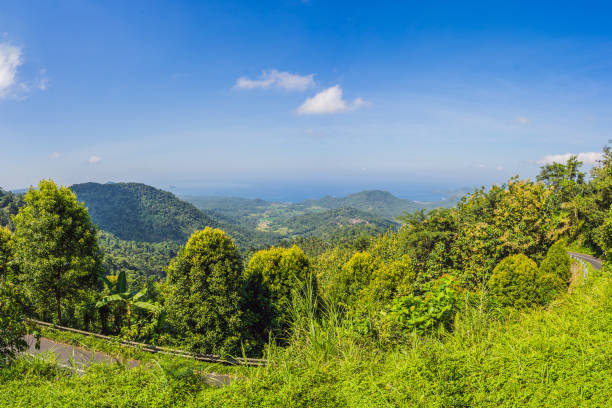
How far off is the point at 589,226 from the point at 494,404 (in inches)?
1048

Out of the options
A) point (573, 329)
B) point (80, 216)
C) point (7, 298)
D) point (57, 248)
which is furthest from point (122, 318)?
point (573, 329)

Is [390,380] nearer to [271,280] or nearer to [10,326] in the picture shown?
[10,326]

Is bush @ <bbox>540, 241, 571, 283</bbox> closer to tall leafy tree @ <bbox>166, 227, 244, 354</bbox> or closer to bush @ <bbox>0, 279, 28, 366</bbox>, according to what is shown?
tall leafy tree @ <bbox>166, 227, 244, 354</bbox>

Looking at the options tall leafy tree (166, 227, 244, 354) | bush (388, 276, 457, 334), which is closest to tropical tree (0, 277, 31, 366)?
tall leafy tree (166, 227, 244, 354)

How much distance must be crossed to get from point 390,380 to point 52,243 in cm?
998

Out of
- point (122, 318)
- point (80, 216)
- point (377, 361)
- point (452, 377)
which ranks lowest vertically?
point (122, 318)

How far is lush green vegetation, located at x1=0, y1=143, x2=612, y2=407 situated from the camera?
2264 mm

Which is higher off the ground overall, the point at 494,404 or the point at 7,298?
the point at 7,298

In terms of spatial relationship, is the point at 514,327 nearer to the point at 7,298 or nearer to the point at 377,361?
the point at 377,361

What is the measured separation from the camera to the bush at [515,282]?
8820mm

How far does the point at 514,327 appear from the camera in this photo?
10.9 ft

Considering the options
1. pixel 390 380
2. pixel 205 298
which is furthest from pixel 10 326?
pixel 390 380

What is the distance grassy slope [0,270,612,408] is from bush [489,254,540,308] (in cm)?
684

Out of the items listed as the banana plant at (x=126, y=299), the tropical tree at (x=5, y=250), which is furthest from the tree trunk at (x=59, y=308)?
the tropical tree at (x=5, y=250)
